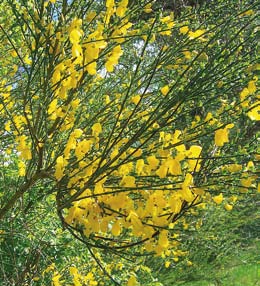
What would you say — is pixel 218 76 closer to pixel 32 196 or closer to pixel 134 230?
pixel 134 230

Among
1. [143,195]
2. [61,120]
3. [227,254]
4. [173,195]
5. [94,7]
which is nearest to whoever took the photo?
[173,195]

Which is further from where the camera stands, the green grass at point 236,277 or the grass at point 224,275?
the green grass at point 236,277

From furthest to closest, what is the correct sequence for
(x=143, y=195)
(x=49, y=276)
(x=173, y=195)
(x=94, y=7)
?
(x=49, y=276) < (x=94, y=7) < (x=143, y=195) < (x=173, y=195)

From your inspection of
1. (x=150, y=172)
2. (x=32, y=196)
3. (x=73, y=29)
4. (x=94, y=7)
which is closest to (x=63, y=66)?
(x=73, y=29)

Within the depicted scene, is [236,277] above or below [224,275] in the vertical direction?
above

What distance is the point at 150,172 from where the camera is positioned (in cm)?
187

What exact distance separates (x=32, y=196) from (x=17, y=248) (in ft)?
2.05

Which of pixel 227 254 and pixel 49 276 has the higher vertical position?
pixel 227 254

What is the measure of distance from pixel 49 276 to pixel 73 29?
2.56 meters

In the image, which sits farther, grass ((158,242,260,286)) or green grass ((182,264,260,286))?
green grass ((182,264,260,286))

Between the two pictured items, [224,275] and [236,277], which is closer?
[224,275]

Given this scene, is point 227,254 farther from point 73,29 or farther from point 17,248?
point 73,29

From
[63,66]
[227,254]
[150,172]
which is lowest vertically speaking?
[150,172]

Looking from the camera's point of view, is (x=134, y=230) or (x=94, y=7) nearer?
(x=134, y=230)
